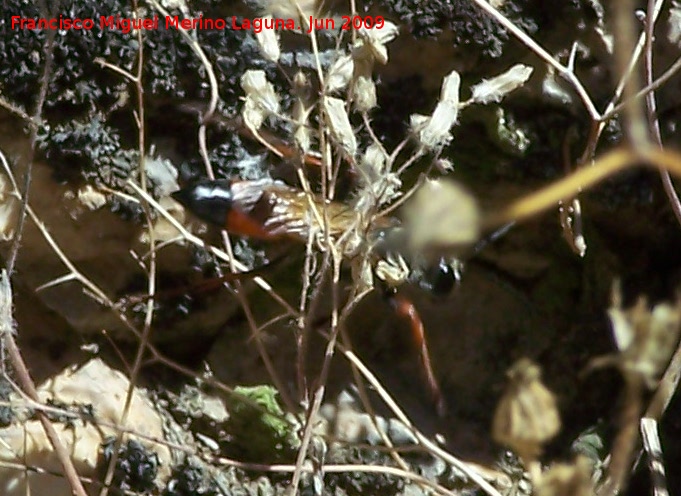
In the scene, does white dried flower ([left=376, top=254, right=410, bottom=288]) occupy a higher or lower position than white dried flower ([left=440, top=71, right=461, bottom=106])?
lower

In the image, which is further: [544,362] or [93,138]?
[544,362]

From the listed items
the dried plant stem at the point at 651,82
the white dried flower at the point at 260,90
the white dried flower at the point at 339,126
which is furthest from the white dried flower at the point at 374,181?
the dried plant stem at the point at 651,82

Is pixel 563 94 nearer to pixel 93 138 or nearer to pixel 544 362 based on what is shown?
pixel 544 362

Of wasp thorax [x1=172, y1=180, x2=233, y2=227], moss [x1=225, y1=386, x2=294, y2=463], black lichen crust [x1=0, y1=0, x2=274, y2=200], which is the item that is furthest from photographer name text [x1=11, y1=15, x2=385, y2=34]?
moss [x1=225, y1=386, x2=294, y2=463]

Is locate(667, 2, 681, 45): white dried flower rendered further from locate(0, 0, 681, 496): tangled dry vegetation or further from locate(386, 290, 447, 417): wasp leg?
locate(386, 290, 447, 417): wasp leg

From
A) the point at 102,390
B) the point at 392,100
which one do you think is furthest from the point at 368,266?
the point at 102,390

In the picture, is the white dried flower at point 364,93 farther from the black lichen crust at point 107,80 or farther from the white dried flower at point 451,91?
the black lichen crust at point 107,80

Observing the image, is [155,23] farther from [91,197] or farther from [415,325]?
[415,325]
